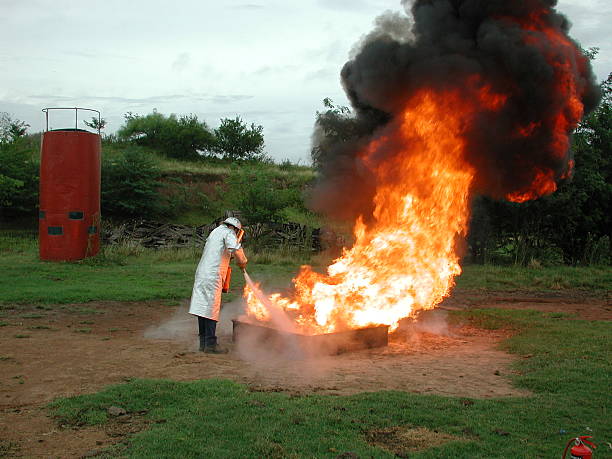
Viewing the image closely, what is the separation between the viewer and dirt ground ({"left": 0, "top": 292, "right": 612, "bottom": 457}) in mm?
5785

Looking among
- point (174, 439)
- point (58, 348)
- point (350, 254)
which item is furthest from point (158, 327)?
point (174, 439)

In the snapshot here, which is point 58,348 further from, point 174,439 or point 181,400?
point 174,439

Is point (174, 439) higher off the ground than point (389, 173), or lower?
lower

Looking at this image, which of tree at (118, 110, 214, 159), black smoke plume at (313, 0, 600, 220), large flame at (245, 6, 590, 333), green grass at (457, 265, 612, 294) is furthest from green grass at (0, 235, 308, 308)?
tree at (118, 110, 214, 159)

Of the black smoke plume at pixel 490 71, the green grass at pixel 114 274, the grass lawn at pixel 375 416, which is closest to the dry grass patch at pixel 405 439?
the grass lawn at pixel 375 416

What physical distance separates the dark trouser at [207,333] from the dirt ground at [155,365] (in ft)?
0.66

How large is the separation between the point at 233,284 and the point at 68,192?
8134mm

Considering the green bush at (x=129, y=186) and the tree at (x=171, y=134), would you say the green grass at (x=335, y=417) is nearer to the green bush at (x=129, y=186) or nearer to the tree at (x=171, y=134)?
the green bush at (x=129, y=186)

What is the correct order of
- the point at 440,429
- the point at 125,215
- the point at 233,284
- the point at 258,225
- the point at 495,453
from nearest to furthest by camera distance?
the point at 495,453 → the point at 440,429 → the point at 233,284 → the point at 258,225 → the point at 125,215

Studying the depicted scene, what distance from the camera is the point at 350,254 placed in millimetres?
10461

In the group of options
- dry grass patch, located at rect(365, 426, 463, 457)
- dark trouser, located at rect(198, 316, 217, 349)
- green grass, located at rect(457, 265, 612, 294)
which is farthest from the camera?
green grass, located at rect(457, 265, 612, 294)

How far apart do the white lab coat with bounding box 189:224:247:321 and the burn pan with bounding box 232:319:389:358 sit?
24.4 inches

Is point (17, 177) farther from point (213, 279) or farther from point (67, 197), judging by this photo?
point (213, 279)

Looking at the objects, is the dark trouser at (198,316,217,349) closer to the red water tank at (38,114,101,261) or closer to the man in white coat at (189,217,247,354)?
the man in white coat at (189,217,247,354)
